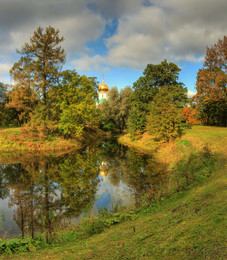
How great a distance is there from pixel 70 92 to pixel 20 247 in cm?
2741

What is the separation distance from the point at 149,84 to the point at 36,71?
782 inches

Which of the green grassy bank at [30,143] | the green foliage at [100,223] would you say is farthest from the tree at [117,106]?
the green foliage at [100,223]

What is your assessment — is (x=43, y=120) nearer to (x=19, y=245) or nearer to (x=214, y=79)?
(x=19, y=245)

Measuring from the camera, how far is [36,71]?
1180 inches

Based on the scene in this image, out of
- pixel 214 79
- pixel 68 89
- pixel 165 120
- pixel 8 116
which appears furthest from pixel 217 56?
pixel 8 116

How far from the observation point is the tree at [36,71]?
29.5 meters

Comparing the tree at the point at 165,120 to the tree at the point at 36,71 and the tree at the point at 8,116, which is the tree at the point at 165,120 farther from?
the tree at the point at 8,116

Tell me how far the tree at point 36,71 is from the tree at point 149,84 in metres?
15.1

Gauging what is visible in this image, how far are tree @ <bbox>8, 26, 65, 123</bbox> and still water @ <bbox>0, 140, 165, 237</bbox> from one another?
13.2m

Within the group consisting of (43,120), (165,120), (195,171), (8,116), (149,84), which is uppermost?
(149,84)

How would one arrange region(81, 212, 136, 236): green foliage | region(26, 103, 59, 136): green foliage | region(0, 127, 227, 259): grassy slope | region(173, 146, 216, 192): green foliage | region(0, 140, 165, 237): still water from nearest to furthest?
region(0, 127, 227, 259): grassy slope < region(81, 212, 136, 236): green foliage < region(0, 140, 165, 237): still water < region(173, 146, 216, 192): green foliage < region(26, 103, 59, 136): green foliage

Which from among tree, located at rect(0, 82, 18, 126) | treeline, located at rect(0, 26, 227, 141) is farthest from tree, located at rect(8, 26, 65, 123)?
tree, located at rect(0, 82, 18, 126)

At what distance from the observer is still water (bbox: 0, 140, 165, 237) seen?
805 centimetres

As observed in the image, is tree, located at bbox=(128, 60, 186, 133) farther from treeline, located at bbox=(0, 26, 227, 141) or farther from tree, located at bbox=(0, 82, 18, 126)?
tree, located at bbox=(0, 82, 18, 126)
